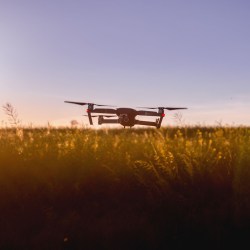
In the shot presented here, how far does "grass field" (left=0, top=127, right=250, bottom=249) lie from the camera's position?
17.1 ft

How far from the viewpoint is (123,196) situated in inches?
244

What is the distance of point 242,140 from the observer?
718 cm

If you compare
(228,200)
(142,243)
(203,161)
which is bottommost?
(142,243)

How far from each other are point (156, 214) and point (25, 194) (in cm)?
209

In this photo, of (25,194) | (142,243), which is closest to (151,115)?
(25,194)

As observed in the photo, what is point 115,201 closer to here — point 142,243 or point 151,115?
point 142,243

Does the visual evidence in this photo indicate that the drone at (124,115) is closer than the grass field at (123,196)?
No

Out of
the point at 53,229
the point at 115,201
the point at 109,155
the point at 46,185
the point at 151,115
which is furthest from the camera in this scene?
the point at 151,115

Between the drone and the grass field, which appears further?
the drone

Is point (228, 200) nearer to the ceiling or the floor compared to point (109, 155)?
nearer to the floor

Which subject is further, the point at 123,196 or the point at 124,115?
the point at 124,115

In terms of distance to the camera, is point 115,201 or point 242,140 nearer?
point 115,201

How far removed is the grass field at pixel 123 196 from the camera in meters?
5.22

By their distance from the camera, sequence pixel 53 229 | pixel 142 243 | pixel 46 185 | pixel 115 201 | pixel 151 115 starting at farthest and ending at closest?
pixel 151 115, pixel 46 185, pixel 115 201, pixel 53 229, pixel 142 243
